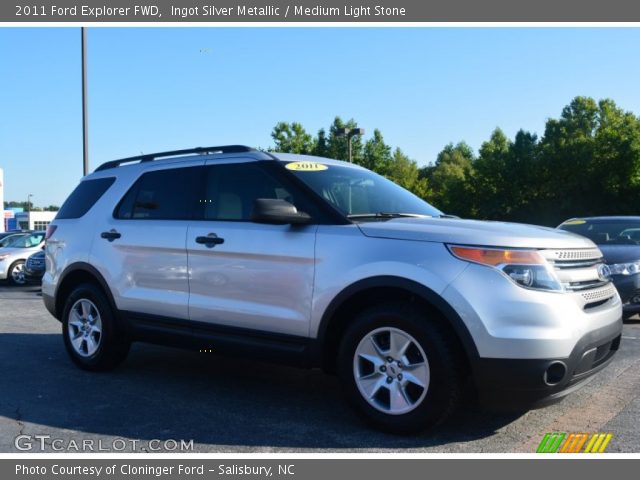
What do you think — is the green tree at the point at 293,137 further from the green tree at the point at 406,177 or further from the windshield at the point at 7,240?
the windshield at the point at 7,240

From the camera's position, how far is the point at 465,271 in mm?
3717

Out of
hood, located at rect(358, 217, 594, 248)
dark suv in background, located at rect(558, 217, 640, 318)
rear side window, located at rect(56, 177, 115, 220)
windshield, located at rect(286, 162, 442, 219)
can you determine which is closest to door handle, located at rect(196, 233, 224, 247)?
windshield, located at rect(286, 162, 442, 219)

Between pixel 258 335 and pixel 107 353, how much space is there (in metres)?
1.91

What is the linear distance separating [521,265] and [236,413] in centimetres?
226

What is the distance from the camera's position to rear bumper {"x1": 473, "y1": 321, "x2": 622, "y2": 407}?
359 cm

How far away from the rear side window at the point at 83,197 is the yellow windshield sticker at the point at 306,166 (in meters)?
2.13

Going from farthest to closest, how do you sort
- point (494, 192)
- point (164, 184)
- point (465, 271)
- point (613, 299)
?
1. point (494, 192)
2. point (164, 184)
3. point (613, 299)
4. point (465, 271)

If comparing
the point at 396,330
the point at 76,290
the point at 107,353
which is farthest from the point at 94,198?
the point at 396,330

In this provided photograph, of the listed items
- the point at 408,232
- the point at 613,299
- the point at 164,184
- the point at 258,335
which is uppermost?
the point at 164,184

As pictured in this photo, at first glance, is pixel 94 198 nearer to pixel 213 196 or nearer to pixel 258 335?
pixel 213 196

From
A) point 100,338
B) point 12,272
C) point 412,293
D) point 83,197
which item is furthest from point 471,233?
point 12,272

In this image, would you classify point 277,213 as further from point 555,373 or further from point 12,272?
point 12,272

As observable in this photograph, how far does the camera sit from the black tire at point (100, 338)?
18.5 ft

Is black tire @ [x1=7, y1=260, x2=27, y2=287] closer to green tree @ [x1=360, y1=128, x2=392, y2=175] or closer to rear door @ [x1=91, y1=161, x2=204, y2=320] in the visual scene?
rear door @ [x1=91, y1=161, x2=204, y2=320]
